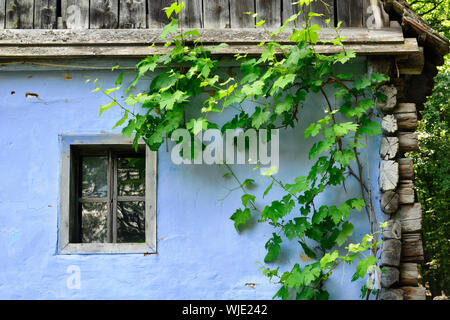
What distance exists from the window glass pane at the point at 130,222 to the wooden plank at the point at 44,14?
1659 mm

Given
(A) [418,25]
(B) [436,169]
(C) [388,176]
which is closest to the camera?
(C) [388,176]

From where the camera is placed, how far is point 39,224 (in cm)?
415

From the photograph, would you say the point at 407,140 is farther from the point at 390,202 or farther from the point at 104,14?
the point at 104,14

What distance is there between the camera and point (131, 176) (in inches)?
177

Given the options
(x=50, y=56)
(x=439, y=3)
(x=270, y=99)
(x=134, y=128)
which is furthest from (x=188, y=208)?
(x=439, y=3)

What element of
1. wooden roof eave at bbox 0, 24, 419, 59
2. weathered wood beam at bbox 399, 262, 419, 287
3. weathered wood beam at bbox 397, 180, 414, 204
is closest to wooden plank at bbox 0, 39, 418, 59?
wooden roof eave at bbox 0, 24, 419, 59

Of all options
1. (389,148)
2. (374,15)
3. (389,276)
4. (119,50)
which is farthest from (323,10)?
(389,276)

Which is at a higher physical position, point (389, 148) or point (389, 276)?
point (389, 148)

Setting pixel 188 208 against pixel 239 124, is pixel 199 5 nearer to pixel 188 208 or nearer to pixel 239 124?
pixel 239 124

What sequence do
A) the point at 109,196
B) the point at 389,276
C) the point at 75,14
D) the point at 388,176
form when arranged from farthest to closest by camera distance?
the point at 109,196 → the point at 75,14 → the point at 388,176 → the point at 389,276

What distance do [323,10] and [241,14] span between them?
0.73 meters

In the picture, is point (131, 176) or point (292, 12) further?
point (131, 176)

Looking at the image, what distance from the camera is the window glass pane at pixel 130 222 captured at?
4406 millimetres

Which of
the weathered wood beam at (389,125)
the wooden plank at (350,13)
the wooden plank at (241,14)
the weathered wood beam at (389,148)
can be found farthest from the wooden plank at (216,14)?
the weathered wood beam at (389,148)
